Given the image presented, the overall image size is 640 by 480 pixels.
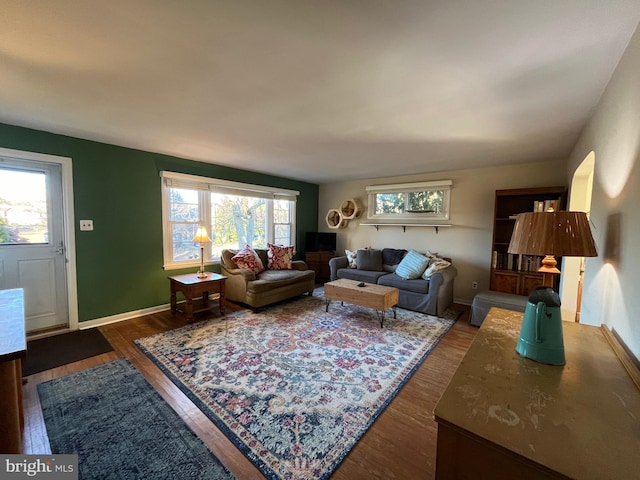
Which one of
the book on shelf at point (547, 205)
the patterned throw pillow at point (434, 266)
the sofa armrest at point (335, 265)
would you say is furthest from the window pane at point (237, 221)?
the book on shelf at point (547, 205)

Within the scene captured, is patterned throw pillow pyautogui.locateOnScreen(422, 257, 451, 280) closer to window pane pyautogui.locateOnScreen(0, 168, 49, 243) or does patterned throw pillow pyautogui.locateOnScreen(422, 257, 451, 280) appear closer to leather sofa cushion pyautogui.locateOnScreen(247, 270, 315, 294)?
leather sofa cushion pyautogui.locateOnScreen(247, 270, 315, 294)

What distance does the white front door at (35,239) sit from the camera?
2.68 meters

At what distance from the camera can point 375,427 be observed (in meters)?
1.68

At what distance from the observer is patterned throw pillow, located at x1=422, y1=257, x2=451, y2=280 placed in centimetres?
387

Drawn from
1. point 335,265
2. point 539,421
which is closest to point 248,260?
point 335,265

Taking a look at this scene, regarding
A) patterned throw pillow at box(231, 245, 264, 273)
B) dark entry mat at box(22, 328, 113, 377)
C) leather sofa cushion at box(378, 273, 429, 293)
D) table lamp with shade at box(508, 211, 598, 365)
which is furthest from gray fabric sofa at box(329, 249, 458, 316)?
dark entry mat at box(22, 328, 113, 377)

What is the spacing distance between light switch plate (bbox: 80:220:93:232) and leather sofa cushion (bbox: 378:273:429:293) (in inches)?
154

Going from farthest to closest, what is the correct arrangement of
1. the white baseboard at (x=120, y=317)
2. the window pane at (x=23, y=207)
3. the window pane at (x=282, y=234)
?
the window pane at (x=282, y=234) < the white baseboard at (x=120, y=317) < the window pane at (x=23, y=207)

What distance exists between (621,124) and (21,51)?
326 centimetres

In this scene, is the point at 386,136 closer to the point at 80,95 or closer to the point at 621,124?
the point at 621,124

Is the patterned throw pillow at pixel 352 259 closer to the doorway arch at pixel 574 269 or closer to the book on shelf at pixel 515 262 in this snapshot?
the book on shelf at pixel 515 262

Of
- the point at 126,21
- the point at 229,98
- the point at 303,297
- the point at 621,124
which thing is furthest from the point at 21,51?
the point at 303,297

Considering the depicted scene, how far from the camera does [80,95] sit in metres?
1.96

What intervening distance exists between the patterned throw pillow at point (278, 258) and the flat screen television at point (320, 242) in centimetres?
115
